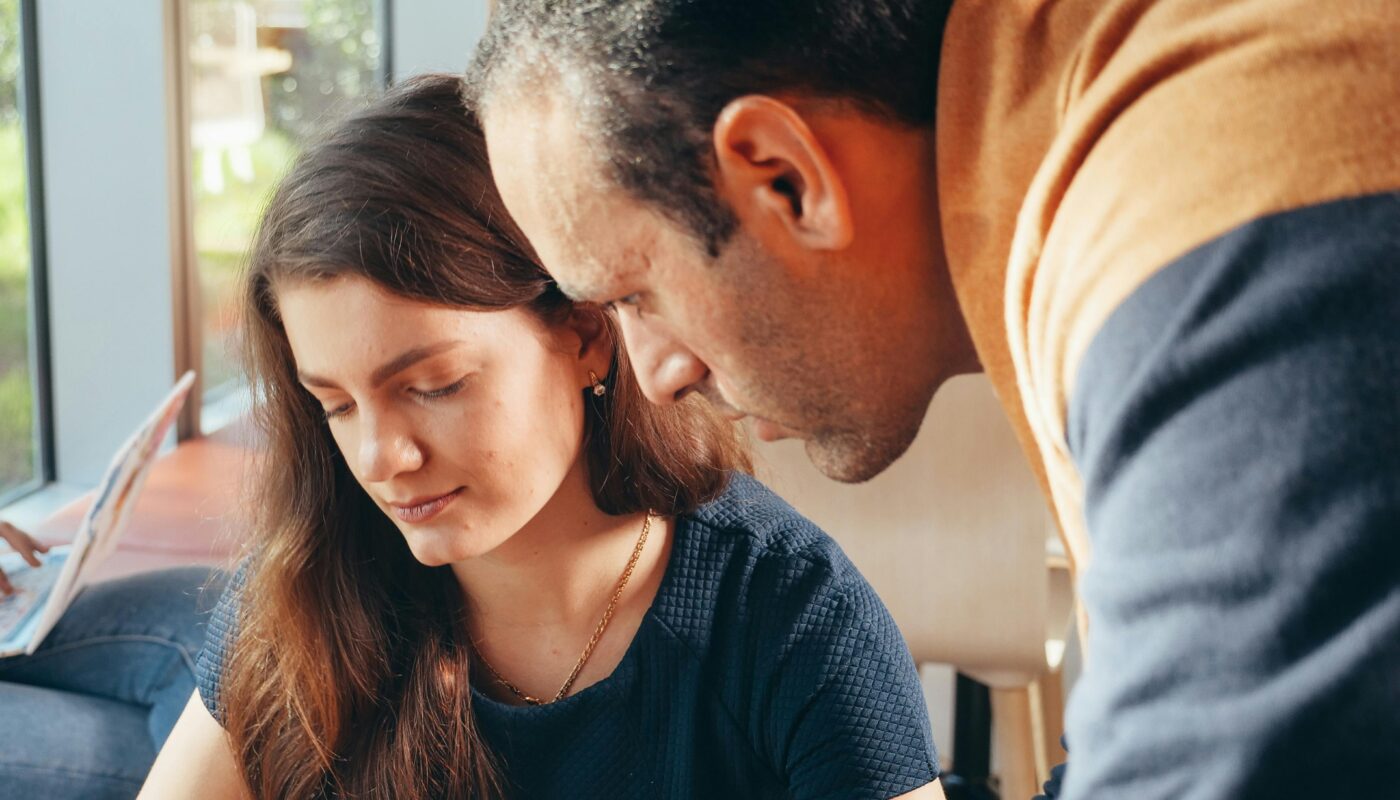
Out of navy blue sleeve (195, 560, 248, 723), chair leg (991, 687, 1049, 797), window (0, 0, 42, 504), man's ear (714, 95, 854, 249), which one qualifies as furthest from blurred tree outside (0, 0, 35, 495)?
man's ear (714, 95, 854, 249)

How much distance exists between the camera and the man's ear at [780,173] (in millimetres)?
677

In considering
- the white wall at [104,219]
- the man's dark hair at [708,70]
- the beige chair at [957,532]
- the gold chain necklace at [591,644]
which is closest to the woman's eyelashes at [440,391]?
the gold chain necklace at [591,644]

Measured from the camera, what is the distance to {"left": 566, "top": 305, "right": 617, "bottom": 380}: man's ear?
1215 mm

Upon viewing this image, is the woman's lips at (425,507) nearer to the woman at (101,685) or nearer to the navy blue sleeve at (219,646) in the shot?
the navy blue sleeve at (219,646)

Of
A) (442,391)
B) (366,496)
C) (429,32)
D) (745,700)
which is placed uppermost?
(429,32)

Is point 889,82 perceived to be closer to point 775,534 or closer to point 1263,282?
point 1263,282

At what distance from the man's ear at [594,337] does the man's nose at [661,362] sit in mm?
347

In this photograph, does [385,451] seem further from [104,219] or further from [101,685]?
[104,219]

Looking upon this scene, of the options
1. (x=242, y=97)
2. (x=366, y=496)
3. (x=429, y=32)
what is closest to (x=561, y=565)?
(x=366, y=496)

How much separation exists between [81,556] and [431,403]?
2.34 feet

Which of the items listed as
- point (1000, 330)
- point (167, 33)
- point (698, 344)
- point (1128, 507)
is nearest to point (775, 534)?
point (698, 344)

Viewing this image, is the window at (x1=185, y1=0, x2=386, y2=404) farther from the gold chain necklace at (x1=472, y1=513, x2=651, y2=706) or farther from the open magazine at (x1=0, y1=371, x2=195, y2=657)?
the gold chain necklace at (x1=472, y1=513, x2=651, y2=706)

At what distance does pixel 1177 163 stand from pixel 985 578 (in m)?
1.36

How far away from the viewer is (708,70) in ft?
2.31
